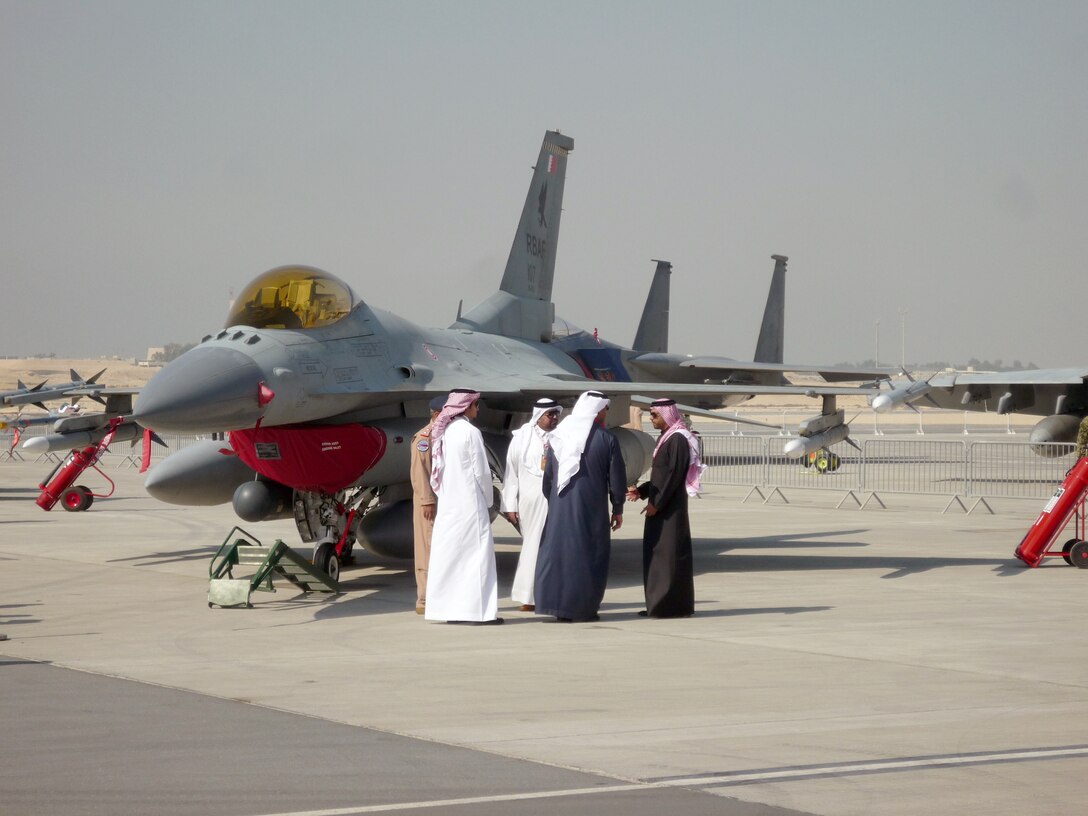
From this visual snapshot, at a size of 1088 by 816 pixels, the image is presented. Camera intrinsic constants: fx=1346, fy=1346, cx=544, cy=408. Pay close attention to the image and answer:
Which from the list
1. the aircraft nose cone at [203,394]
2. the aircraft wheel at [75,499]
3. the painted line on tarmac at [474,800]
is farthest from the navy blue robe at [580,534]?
the aircraft wheel at [75,499]

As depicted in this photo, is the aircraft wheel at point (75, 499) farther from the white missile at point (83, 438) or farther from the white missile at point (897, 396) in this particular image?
the white missile at point (897, 396)

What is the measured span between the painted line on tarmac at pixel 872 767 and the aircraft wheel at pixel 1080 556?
9.46 metres

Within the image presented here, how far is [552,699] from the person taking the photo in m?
7.73

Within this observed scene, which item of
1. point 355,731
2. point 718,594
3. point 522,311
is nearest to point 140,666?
point 355,731

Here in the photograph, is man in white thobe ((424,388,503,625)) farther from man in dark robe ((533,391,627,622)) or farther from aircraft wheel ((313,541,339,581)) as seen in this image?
aircraft wheel ((313,541,339,581))

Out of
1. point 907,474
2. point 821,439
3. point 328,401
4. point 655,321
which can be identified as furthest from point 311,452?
point 655,321

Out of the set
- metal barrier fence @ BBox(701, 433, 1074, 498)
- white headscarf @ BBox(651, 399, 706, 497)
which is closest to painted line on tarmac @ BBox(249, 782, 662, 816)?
white headscarf @ BBox(651, 399, 706, 497)

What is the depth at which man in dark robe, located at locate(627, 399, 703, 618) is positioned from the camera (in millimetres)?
11273

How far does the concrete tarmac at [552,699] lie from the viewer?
5.62 meters

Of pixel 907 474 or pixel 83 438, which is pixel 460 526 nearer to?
pixel 83 438

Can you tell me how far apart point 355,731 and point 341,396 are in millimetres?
6822

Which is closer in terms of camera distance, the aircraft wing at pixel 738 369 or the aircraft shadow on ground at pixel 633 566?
the aircraft shadow on ground at pixel 633 566

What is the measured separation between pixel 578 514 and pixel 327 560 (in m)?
3.39

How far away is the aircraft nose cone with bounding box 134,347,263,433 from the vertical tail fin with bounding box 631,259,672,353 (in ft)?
80.9
